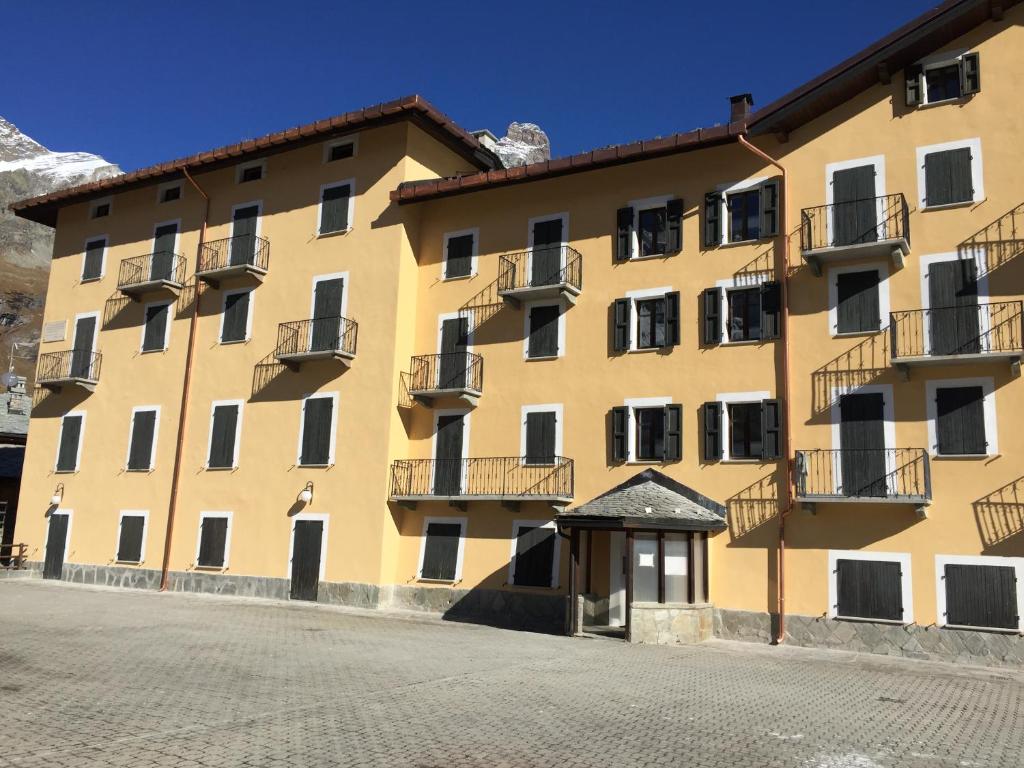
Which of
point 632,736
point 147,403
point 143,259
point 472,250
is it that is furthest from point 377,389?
point 632,736

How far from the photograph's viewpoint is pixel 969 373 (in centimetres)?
1892

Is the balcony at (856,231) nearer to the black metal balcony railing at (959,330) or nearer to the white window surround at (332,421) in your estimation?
the black metal balcony railing at (959,330)

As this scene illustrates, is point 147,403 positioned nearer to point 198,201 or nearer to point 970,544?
point 198,201

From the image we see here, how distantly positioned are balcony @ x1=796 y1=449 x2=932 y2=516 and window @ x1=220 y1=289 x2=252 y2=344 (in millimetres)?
17540

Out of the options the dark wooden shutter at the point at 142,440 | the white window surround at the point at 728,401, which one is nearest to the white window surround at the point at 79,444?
the dark wooden shutter at the point at 142,440

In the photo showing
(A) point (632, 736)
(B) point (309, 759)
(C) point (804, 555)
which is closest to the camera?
(B) point (309, 759)

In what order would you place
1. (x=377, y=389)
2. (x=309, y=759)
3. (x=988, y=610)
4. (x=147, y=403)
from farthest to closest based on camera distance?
1. (x=147, y=403)
2. (x=377, y=389)
3. (x=988, y=610)
4. (x=309, y=759)

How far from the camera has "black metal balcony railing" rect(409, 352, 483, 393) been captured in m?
25.0

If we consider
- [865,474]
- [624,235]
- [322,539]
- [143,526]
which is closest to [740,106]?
[624,235]

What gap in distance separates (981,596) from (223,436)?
21190mm

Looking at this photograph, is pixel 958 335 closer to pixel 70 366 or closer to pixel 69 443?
pixel 69 443

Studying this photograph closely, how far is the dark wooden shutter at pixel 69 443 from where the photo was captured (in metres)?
31.5

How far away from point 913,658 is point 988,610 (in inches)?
68.9

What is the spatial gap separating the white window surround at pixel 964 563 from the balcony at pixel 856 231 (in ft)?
21.1
